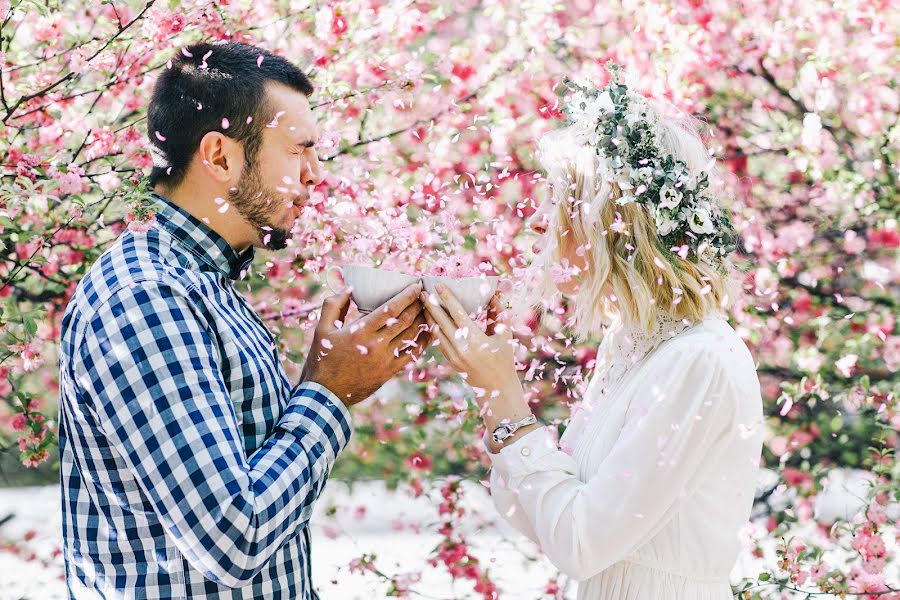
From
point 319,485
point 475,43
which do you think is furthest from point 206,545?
point 475,43

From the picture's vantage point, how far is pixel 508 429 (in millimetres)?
1869

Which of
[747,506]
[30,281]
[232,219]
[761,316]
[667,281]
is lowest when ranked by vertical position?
[761,316]

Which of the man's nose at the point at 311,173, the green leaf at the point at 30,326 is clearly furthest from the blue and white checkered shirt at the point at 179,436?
the green leaf at the point at 30,326

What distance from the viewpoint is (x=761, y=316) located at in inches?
139

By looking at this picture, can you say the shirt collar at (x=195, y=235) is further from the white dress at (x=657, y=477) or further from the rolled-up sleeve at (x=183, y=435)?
the white dress at (x=657, y=477)

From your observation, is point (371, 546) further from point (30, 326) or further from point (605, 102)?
point (605, 102)

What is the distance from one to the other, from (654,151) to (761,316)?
1.88 meters

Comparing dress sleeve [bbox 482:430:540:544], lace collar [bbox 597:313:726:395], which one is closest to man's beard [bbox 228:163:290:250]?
dress sleeve [bbox 482:430:540:544]

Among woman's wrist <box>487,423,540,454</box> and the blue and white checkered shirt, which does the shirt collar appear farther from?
woman's wrist <box>487,423,540,454</box>

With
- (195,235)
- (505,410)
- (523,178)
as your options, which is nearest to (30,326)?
(195,235)

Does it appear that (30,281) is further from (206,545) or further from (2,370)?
(206,545)

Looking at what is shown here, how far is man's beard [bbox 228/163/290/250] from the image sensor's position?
1.72 meters

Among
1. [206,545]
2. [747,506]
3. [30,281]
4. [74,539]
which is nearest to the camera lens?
[206,545]

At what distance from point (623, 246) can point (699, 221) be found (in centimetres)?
17
